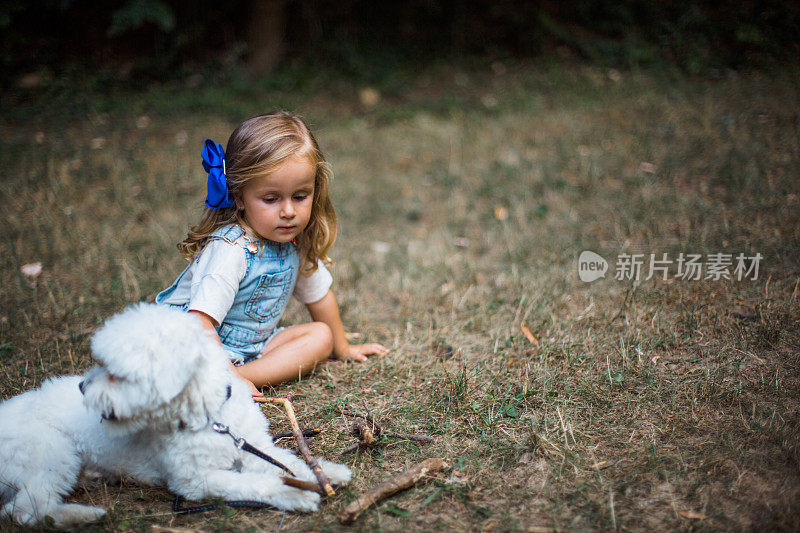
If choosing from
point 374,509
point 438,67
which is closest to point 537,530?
point 374,509

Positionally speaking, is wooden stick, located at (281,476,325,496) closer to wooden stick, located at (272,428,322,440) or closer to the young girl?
wooden stick, located at (272,428,322,440)

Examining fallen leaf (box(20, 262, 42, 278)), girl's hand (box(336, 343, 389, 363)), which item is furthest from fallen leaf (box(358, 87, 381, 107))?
girl's hand (box(336, 343, 389, 363))

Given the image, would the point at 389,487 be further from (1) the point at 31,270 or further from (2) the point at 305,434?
(1) the point at 31,270

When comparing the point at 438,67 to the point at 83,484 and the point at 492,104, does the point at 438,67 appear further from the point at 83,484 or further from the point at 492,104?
the point at 83,484

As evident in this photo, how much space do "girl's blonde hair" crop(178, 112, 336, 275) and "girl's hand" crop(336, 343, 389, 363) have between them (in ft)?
1.83

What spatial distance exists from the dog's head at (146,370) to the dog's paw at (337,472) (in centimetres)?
57

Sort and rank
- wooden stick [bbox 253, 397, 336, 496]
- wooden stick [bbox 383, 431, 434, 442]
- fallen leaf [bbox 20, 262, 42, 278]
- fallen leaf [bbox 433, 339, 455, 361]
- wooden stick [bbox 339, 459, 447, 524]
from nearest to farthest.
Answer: wooden stick [bbox 339, 459, 447, 524] → wooden stick [bbox 253, 397, 336, 496] → wooden stick [bbox 383, 431, 434, 442] → fallen leaf [bbox 433, 339, 455, 361] → fallen leaf [bbox 20, 262, 42, 278]

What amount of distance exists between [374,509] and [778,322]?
254cm

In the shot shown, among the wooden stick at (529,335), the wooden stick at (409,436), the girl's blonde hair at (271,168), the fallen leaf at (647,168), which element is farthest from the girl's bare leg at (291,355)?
the fallen leaf at (647,168)

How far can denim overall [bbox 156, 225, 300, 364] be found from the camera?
2.80 m

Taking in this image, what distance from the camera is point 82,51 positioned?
740cm

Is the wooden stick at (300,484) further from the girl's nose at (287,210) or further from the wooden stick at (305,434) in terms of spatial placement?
the girl's nose at (287,210)

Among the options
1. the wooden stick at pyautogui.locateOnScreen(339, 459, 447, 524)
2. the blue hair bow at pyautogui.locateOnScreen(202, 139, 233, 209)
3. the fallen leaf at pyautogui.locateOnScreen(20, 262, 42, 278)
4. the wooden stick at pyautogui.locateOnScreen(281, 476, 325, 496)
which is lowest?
the wooden stick at pyautogui.locateOnScreen(339, 459, 447, 524)

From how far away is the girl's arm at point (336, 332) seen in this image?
3303 millimetres
